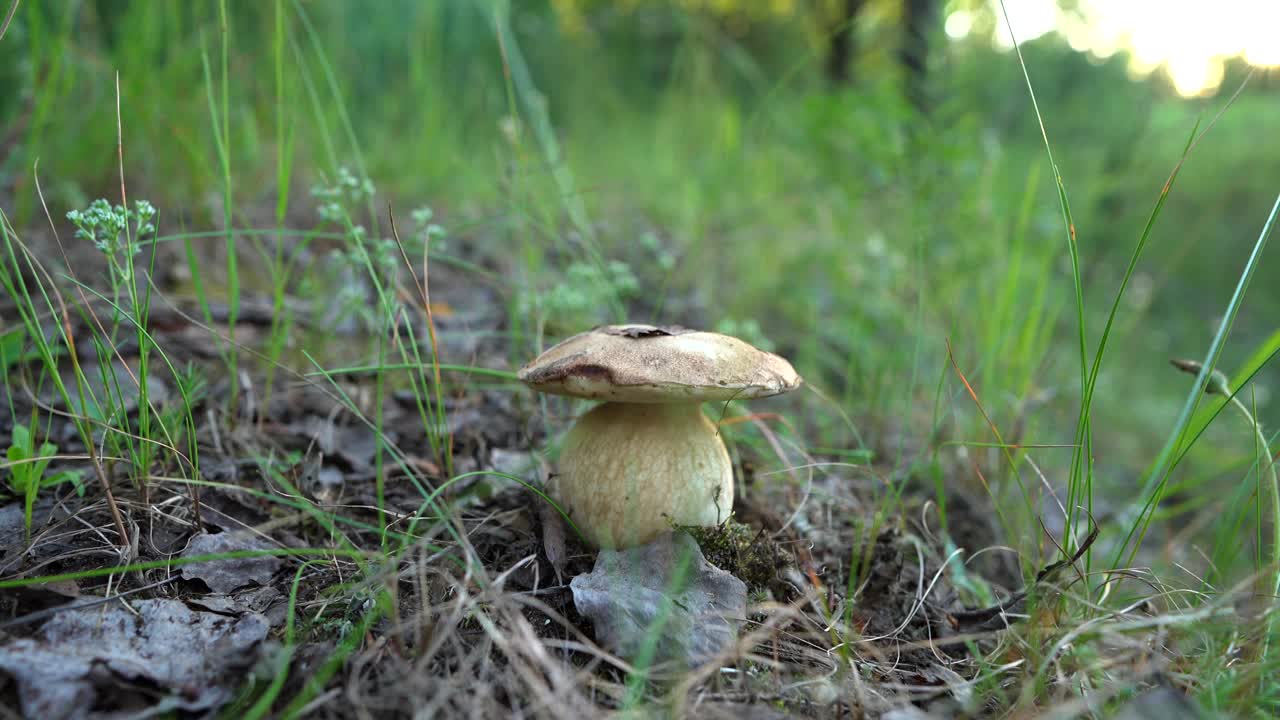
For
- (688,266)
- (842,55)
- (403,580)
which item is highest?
(842,55)

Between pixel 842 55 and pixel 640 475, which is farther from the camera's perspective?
pixel 842 55

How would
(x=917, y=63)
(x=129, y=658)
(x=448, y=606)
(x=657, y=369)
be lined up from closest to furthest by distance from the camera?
(x=129, y=658) < (x=448, y=606) < (x=657, y=369) < (x=917, y=63)

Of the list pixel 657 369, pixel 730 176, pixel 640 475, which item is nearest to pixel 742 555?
pixel 640 475

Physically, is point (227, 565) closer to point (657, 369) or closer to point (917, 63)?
point (657, 369)

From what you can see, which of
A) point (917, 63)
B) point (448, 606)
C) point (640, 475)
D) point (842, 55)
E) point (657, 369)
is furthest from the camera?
point (842, 55)

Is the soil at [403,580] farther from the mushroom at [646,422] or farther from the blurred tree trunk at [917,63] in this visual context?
the blurred tree trunk at [917,63]

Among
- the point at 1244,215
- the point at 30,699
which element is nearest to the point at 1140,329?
the point at 1244,215
